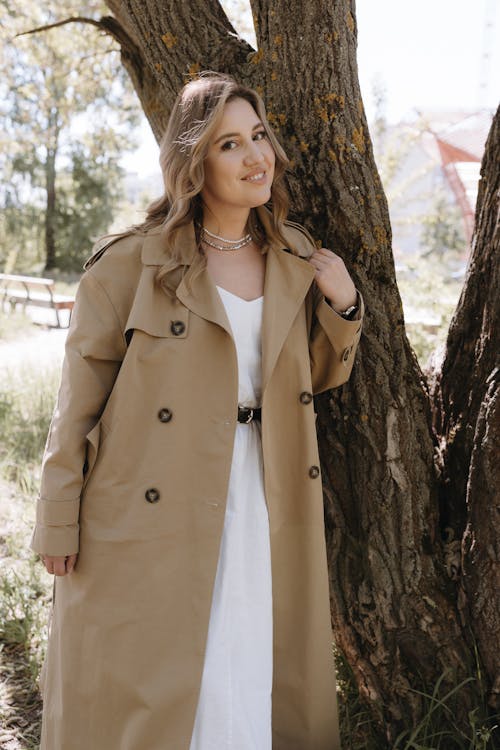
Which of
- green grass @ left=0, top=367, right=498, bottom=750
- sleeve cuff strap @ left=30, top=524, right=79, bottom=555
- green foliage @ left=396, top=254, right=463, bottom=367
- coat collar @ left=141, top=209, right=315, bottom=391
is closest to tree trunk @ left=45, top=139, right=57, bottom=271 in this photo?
green foliage @ left=396, top=254, right=463, bottom=367

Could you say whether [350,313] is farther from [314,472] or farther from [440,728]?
[440,728]

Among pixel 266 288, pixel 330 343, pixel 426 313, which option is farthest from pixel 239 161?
pixel 426 313

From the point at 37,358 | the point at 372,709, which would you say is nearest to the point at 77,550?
the point at 372,709

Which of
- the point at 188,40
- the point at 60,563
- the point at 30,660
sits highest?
the point at 188,40

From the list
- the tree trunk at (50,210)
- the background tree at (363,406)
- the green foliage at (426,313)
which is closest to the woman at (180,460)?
the background tree at (363,406)

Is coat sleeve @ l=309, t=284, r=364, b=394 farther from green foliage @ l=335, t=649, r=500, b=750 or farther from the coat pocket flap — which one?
green foliage @ l=335, t=649, r=500, b=750

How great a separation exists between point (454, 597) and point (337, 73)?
177 cm

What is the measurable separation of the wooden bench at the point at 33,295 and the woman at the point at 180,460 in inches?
435

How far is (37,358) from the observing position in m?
9.04

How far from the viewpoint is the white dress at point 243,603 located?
2.34 m

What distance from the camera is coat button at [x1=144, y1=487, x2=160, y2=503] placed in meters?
2.31

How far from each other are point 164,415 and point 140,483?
0.20 m

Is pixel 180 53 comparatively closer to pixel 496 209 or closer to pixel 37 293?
pixel 496 209

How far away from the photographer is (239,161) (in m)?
2.35
